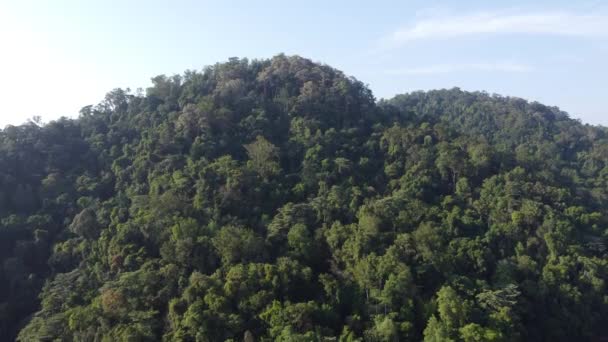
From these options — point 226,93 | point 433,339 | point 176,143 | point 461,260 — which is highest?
point 226,93

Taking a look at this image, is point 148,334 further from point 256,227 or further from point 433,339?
point 433,339

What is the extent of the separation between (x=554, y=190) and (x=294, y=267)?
1869 centimetres

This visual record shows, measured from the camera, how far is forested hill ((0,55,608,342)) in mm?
20547

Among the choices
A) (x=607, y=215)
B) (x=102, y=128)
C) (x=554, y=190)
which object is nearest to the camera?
(x=554, y=190)

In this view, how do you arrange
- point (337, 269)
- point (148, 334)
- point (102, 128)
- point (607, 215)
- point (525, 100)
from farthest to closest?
Answer: 1. point (525, 100)
2. point (102, 128)
3. point (607, 215)
4. point (337, 269)
5. point (148, 334)

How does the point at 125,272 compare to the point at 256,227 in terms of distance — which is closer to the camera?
the point at 125,272

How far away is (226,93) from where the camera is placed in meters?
40.3

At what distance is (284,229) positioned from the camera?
25.6 m

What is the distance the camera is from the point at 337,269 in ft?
78.0

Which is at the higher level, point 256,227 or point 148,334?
point 256,227

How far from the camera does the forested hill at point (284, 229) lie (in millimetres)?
20547

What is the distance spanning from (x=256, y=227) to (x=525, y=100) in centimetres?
5896

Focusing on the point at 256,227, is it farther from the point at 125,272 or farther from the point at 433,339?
the point at 433,339

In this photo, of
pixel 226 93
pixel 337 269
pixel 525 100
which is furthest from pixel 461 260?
pixel 525 100
